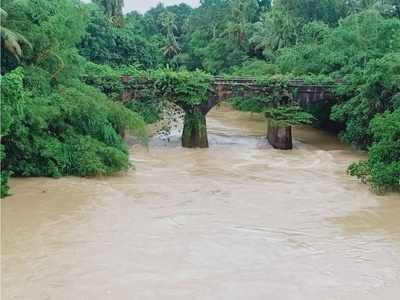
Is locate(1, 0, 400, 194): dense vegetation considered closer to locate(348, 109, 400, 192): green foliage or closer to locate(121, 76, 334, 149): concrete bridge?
locate(348, 109, 400, 192): green foliage

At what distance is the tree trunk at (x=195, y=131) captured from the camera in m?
27.8

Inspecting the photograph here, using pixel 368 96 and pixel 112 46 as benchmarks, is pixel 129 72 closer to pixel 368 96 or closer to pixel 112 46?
pixel 368 96

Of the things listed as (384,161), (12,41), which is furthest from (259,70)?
(12,41)

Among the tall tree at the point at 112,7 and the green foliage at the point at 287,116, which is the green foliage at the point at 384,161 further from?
the tall tree at the point at 112,7

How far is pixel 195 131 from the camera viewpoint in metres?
27.9

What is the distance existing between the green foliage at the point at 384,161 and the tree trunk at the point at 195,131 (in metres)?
9.52

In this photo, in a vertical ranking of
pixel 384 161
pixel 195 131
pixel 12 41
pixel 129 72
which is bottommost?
pixel 384 161

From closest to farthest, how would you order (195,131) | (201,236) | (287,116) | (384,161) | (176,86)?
(201,236)
(384,161)
(176,86)
(195,131)
(287,116)

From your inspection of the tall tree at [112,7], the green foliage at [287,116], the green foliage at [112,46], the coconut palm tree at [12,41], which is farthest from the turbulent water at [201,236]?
the tall tree at [112,7]

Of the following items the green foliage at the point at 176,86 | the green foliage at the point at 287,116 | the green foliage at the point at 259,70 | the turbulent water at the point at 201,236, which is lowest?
the turbulent water at the point at 201,236

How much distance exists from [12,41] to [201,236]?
29.2 ft

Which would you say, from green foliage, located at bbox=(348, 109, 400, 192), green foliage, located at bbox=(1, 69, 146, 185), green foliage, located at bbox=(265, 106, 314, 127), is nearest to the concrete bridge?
green foliage, located at bbox=(265, 106, 314, 127)

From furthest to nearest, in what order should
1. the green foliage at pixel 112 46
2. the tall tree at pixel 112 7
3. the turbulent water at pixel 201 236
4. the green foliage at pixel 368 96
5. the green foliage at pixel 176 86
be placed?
the tall tree at pixel 112 7 → the green foliage at pixel 112 46 → the green foliage at pixel 176 86 → the green foliage at pixel 368 96 → the turbulent water at pixel 201 236

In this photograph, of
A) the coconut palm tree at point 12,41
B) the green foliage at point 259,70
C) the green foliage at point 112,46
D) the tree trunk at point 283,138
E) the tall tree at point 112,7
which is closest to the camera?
the coconut palm tree at point 12,41
